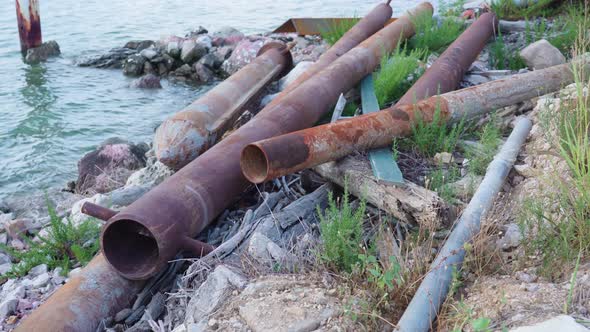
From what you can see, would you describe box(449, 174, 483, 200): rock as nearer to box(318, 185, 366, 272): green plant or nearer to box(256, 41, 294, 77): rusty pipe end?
box(318, 185, 366, 272): green plant

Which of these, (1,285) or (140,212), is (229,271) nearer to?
(140,212)

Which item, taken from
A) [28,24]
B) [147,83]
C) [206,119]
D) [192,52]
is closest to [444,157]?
[206,119]

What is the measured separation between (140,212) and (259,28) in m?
10.8

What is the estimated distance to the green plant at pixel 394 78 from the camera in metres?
4.90

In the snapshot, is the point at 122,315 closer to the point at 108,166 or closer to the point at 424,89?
the point at 424,89

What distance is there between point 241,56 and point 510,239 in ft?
25.1

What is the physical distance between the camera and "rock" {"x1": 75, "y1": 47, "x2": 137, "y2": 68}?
11148 mm

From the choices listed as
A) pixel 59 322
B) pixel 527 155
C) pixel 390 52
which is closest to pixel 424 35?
pixel 390 52

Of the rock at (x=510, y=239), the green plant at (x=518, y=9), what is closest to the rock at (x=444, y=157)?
the rock at (x=510, y=239)

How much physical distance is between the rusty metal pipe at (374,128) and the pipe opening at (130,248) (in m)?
0.79

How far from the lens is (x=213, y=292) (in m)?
2.68

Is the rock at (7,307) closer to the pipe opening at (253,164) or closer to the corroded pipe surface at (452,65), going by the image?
the pipe opening at (253,164)

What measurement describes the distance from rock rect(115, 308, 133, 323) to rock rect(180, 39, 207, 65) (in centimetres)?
791

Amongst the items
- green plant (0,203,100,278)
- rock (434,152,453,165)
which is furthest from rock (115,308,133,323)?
rock (434,152,453,165)
